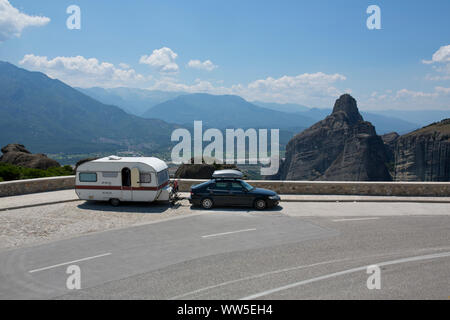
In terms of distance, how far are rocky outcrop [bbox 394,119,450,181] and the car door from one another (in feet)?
360

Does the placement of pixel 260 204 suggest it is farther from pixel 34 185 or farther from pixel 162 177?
pixel 34 185

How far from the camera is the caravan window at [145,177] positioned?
16156 millimetres

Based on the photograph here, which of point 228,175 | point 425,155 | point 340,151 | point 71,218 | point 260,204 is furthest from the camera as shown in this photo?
point 340,151

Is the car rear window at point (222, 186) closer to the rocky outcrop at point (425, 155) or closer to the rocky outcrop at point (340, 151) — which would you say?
the rocky outcrop at point (425, 155)

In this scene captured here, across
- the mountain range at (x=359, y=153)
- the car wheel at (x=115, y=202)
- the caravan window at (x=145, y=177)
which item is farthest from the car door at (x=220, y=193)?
the mountain range at (x=359, y=153)

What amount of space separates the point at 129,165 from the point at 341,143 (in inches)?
5579

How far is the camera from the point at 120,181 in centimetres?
1628

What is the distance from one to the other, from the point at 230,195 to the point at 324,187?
6207 millimetres

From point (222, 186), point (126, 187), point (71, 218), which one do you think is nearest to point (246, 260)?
point (222, 186)

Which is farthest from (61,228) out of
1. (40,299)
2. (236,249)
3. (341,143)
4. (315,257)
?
(341,143)

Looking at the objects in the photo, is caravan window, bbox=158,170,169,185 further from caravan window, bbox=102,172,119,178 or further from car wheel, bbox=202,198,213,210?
car wheel, bbox=202,198,213,210

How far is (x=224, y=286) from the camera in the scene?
26.1 feet

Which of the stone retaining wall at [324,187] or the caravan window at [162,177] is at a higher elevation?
the caravan window at [162,177]

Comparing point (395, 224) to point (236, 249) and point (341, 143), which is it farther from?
point (341, 143)
